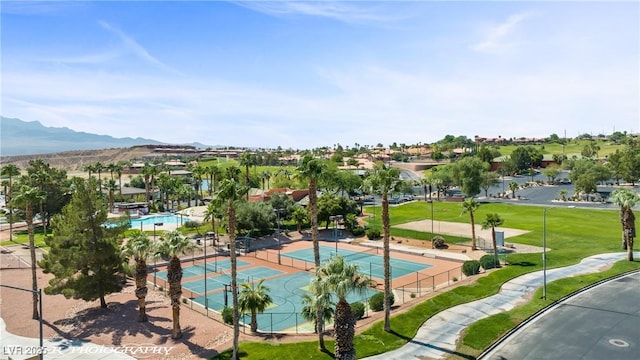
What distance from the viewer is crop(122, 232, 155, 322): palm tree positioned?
3594 cm

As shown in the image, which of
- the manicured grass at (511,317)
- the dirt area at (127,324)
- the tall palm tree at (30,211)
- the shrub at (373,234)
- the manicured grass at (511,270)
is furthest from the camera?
the shrub at (373,234)

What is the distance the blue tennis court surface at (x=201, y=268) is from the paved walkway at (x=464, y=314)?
29903mm

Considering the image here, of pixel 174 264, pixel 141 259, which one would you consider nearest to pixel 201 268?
pixel 141 259

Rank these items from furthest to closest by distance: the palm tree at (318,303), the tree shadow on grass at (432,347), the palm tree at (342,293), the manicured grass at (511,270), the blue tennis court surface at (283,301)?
the blue tennis court surface at (283,301) → the manicured grass at (511,270) → the tree shadow on grass at (432,347) → the palm tree at (318,303) → the palm tree at (342,293)

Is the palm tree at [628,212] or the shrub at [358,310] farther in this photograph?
the palm tree at [628,212]

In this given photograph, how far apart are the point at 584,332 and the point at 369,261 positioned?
1164 inches

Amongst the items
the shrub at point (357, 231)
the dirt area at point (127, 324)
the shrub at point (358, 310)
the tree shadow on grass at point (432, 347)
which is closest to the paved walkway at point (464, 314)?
the tree shadow on grass at point (432, 347)

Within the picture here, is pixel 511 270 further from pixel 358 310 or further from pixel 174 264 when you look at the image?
pixel 174 264

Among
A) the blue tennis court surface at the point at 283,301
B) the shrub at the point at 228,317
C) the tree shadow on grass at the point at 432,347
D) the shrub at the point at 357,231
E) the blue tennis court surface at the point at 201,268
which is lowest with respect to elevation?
the blue tennis court surface at the point at 283,301

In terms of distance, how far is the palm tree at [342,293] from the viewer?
25.1 metres

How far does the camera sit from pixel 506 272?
4781cm

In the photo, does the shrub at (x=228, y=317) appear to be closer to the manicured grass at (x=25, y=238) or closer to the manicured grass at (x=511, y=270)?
the manicured grass at (x=511, y=270)

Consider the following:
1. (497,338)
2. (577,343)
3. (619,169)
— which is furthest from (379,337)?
(619,169)

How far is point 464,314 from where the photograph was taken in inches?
1433
